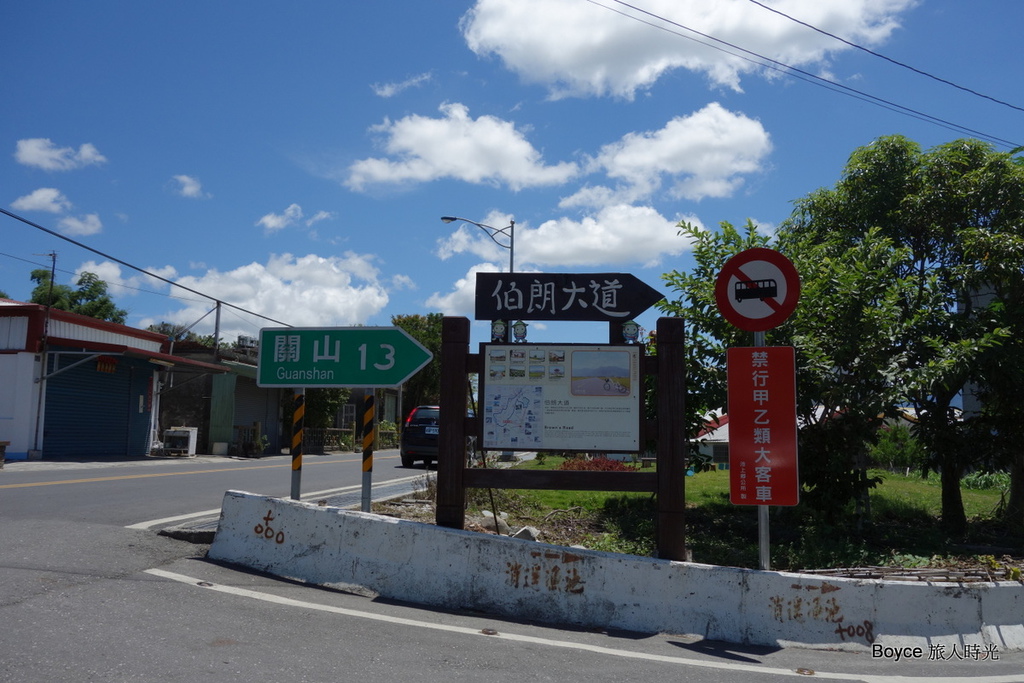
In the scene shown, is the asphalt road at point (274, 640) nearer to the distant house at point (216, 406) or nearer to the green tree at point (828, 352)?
the green tree at point (828, 352)

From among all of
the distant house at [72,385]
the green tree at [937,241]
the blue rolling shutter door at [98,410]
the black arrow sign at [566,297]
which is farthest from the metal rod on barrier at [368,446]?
the blue rolling shutter door at [98,410]

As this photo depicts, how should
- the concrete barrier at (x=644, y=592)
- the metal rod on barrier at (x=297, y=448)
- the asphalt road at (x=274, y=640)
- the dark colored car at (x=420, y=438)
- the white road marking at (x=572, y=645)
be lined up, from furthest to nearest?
the dark colored car at (x=420, y=438), the metal rod on barrier at (x=297, y=448), the concrete barrier at (x=644, y=592), the white road marking at (x=572, y=645), the asphalt road at (x=274, y=640)

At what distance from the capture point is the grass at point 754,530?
848 cm

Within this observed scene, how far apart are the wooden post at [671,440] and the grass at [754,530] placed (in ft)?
6.44

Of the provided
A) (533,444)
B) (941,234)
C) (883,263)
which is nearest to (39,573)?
(533,444)

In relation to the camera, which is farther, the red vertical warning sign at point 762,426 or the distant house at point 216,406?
the distant house at point 216,406

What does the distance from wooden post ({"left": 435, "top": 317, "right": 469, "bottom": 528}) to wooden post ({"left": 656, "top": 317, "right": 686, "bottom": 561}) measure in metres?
1.68

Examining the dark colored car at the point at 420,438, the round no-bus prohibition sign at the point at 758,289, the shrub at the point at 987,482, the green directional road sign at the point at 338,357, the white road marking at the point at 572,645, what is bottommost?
the white road marking at the point at 572,645

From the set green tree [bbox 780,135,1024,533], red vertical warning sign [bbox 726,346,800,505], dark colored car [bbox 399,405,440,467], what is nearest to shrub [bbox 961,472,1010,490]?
green tree [bbox 780,135,1024,533]

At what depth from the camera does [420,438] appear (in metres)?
21.2

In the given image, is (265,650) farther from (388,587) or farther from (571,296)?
(571,296)

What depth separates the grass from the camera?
848 centimetres

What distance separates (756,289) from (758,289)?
16 millimetres

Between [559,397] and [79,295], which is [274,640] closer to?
[559,397]
